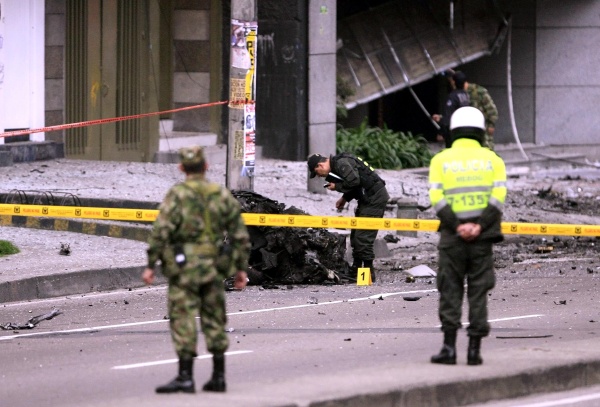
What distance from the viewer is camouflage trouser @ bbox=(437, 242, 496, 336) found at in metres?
8.48

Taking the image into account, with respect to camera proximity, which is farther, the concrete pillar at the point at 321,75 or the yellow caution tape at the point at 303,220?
the concrete pillar at the point at 321,75

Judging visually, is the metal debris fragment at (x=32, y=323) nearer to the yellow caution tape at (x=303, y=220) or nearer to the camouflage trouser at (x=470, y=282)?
the yellow caution tape at (x=303, y=220)

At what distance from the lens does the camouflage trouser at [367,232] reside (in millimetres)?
14023

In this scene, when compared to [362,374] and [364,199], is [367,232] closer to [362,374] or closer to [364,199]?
[364,199]

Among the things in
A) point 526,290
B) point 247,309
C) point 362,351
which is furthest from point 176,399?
point 526,290

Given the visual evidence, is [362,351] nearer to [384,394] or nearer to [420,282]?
[384,394]

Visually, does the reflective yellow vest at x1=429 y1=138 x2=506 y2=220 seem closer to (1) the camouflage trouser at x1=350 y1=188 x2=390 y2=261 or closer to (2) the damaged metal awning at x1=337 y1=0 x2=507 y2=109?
(1) the camouflage trouser at x1=350 y1=188 x2=390 y2=261

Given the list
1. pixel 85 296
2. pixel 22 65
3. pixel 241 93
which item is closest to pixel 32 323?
pixel 85 296

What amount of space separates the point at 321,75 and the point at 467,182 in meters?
13.4

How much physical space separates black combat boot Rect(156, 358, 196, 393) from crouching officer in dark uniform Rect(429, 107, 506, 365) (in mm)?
1808

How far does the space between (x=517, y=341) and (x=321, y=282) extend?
416cm

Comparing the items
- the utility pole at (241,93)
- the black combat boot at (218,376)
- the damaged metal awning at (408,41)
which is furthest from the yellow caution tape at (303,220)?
the damaged metal awning at (408,41)

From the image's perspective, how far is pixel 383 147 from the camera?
24031mm

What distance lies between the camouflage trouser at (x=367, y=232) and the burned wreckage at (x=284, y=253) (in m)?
0.34
